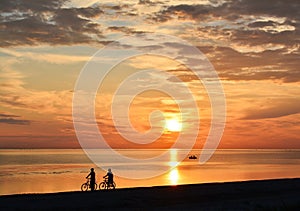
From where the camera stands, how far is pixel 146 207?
84.7ft

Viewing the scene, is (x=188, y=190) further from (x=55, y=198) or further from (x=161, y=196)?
(x=55, y=198)

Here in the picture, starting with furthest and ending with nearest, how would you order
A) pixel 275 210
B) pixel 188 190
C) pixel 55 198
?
pixel 188 190 → pixel 55 198 → pixel 275 210

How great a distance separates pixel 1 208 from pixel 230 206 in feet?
41.8

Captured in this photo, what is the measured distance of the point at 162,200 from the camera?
95.5 feet

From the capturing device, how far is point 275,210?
20.7 meters

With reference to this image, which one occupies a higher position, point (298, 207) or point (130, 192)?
point (130, 192)

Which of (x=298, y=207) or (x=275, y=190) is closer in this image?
(x=298, y=207)

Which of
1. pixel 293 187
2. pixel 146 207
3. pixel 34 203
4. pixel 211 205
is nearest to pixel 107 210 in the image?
pixel 146 207

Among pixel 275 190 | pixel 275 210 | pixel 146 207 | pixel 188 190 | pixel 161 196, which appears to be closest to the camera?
pixel 275 210

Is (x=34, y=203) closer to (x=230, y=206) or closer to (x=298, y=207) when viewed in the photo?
(x=230, y=206)

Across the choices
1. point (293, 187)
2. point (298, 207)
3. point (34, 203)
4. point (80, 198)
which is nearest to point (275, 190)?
point (293, 187)

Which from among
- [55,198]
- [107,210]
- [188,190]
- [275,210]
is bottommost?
[275,210]

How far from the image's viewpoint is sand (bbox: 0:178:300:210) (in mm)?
25344

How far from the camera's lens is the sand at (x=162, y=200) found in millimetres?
25344
